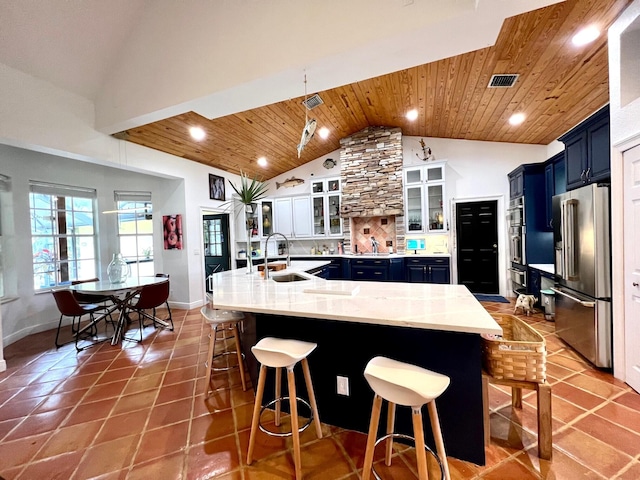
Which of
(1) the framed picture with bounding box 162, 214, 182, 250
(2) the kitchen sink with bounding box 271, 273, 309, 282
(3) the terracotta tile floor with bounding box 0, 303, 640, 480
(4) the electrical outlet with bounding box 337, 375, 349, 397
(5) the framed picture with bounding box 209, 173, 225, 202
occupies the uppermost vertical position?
(5) the framed picture with bounding box 209, 173, 225, 202

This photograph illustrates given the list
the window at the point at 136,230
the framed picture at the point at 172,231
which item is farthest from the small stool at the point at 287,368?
the window at the point at 136,230

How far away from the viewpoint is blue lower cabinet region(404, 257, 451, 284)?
517 centimetres

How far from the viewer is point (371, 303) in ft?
5.82

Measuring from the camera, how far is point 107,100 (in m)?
3.41

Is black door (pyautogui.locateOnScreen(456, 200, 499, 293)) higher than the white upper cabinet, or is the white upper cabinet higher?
the white upper cabinet

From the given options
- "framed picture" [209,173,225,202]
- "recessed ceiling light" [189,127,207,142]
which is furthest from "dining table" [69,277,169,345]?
"recessed ceiling light" [189,127,207,142]

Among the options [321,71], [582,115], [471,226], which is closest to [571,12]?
[321,71]

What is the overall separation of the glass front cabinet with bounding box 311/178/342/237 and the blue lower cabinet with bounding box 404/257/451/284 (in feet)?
5.63

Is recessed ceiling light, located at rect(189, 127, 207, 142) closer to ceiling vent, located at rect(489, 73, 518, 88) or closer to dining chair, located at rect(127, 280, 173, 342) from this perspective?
dining chair, located at rect(127, 280, 173, 342)

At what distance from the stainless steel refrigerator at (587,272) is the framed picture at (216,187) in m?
5.54

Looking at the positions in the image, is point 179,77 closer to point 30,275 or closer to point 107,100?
point 107,100

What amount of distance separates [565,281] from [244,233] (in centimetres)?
604

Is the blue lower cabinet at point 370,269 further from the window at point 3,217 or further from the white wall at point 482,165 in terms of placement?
the window at point 3,217

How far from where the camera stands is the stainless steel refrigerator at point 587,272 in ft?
7.72
